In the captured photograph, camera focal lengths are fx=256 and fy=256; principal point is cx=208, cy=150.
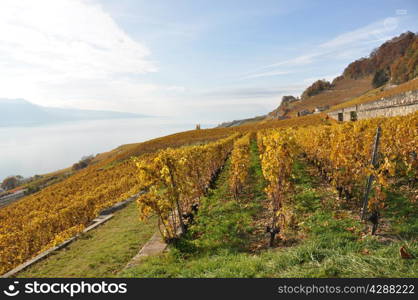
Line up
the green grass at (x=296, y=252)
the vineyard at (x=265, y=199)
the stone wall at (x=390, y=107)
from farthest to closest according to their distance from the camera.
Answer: the stone wall at (x=390, y=107) → the vineyard at (x=265, y=199) → the green grass at (x=296, y=252)

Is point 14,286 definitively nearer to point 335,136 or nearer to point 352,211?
point 352,211

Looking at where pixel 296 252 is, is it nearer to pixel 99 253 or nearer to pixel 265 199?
pixel 265 199

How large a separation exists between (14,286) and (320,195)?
24.6 ft

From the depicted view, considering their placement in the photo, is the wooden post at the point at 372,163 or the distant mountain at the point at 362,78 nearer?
the wooden post at the point at 372,163

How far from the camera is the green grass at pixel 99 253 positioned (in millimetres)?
5699

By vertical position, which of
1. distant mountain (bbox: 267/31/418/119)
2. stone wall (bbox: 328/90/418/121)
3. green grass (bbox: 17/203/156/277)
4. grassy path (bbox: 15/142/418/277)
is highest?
distant mountain (bbox: 267/31/418/119)

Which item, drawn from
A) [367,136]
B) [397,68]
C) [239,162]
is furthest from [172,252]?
[397,68]

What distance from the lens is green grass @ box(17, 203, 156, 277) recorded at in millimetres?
5699

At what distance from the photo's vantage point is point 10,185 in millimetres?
71312

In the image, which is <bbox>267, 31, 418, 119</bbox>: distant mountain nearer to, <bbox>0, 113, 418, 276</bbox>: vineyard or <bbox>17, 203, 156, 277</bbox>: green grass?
<bbox>0, 113, 418, 276</bbox>: vineyard

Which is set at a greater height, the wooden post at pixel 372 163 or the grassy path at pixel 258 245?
the wooden post at pixel 372 163

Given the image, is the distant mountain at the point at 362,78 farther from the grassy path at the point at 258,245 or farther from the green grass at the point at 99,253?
the green grass at the point at 99,253

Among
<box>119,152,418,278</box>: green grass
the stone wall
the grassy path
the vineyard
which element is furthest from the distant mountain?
<box>119,152,418,278</box>: green grass

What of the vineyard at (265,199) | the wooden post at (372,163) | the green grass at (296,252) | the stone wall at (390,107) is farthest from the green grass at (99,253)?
the stone wall at (390,107)
